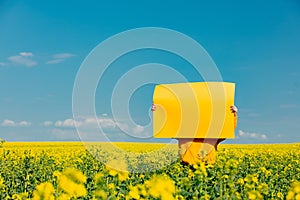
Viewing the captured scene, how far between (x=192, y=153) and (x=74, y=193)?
8.52 m

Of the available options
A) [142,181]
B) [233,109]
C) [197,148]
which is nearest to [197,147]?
[197,148]

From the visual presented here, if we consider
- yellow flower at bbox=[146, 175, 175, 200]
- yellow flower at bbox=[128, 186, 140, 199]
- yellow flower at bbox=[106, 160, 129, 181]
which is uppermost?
yellow flower at bbox=[106, 160, 129, 181]

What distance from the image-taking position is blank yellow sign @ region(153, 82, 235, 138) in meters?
11.3

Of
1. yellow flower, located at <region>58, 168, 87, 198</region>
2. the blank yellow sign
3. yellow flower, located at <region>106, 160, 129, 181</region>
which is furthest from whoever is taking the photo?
the blank yellow sign

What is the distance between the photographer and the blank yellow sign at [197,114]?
37.1ft

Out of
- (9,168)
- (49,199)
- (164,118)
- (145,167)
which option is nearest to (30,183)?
(9,168)

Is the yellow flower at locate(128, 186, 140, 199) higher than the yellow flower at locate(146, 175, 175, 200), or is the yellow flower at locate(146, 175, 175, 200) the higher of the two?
the yellow flower at locate(146, 175, 175, 200)

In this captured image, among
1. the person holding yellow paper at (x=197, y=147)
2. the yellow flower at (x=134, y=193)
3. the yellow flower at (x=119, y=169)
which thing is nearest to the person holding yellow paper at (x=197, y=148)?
the person holding yellow paper at (x=197, y=147)

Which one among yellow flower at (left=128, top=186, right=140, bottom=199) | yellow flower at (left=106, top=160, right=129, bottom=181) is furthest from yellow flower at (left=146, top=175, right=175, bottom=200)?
yellow flower at (left=106, top=160, right=129, bottom=181)

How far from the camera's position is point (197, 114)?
1124 centimetres

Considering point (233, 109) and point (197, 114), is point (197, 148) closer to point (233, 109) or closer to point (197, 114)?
point (197, 114)

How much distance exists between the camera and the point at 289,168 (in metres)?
12.4

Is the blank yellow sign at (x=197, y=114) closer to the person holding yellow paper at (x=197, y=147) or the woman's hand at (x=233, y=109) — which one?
the woman's hand at (x=233, y=109)

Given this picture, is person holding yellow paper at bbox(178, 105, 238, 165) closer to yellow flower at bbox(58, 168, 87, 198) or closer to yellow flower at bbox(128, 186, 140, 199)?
yellow flower at bbox(128, 186, 140, 199)
